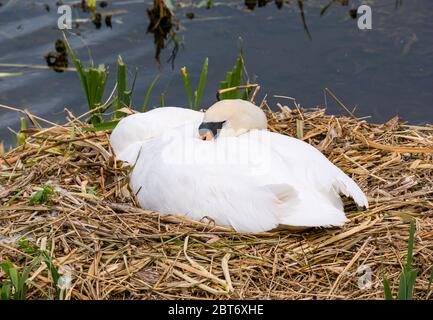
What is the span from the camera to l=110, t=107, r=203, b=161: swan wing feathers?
5129mm

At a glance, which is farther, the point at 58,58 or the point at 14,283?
the point at 58,58

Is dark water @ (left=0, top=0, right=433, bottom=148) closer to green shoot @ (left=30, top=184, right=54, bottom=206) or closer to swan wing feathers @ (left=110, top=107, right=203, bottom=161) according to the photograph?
swan wing feathers @ (left=110, top=107, right=203, bottom=161)

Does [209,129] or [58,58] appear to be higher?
[209,129]

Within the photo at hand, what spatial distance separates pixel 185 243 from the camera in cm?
429

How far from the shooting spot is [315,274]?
4180 mm

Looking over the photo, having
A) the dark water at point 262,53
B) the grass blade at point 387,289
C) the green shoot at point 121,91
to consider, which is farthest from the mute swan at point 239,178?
the dark water at point 262,53

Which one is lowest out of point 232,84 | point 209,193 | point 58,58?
point 58,58

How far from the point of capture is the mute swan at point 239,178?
4.31 m

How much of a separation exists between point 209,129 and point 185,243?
0.75m

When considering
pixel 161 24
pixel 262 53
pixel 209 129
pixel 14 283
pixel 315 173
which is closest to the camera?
pixel 14 283

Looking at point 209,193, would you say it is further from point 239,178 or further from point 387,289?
point 387,289

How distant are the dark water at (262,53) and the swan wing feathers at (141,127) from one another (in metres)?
2.11
